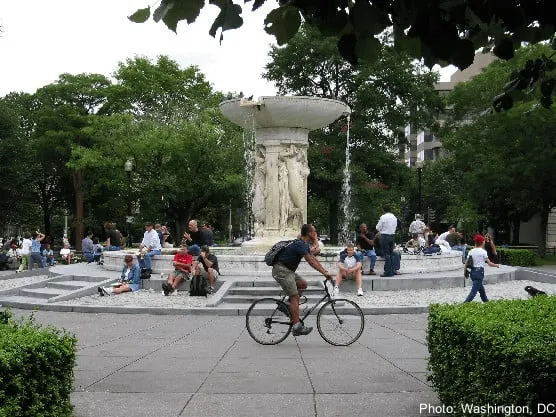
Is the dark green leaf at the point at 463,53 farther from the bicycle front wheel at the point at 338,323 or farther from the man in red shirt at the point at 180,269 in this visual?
the man in red shirt at the point at 180,269

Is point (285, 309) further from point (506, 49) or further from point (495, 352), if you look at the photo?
point (506, 49)

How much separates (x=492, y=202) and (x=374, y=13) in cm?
4765

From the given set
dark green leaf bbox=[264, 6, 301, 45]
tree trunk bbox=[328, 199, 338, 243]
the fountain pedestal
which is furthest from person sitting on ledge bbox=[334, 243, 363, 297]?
tree trunk bbox=[328, 199, 338, 243]

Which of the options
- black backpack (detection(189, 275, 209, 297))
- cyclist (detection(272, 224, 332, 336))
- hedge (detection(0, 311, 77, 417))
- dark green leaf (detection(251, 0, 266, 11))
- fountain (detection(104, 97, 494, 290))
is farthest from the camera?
fountain (detection(104, 97, 494, 290))

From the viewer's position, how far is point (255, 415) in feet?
20.2

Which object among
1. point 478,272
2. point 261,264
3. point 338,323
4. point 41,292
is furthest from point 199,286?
point 338,323

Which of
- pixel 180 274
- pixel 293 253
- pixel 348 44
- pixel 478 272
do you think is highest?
pixel 348 44

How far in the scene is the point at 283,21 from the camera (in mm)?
4188

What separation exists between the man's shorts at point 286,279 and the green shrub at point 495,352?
149 inches

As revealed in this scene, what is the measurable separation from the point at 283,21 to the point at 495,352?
244 cm

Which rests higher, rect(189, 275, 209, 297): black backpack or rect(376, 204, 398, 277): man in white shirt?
rect(376, 204, 398, 277): man in white shirt

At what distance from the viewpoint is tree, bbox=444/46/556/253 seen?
37969 mm

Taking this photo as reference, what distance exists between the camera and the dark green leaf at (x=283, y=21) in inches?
164

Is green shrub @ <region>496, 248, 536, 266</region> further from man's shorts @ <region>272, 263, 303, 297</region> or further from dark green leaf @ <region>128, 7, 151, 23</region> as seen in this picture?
dark green leaf @ <region>128, 7, 151, 23</region>
